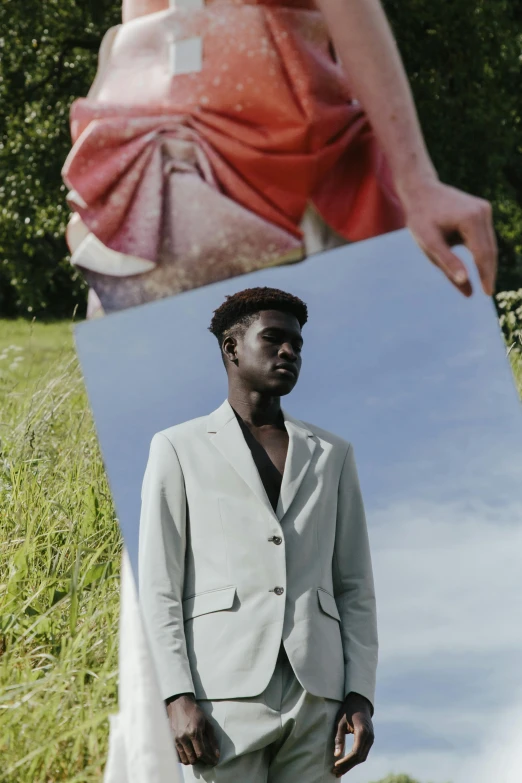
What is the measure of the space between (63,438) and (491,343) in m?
2.05

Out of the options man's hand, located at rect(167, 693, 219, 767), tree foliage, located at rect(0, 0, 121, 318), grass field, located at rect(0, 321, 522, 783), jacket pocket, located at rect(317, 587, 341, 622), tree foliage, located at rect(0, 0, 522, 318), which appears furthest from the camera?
tree foliage, located at rect(0, 0, 121, 318)

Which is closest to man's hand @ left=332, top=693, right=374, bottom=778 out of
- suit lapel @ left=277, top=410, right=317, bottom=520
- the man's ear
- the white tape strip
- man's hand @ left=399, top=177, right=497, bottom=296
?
suit lapel @ left=277, top=410, right=317, bottom=520

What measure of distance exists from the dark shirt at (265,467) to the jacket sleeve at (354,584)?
0.14 meters

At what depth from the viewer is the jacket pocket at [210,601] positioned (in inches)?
Answer: 78.0

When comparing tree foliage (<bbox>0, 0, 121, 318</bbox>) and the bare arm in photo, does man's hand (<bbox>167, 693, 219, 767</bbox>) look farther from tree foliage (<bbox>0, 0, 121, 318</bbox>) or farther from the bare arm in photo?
tree foliage (<bbox>0, 0, 121, 318</bbox>)

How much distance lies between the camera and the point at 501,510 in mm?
2174

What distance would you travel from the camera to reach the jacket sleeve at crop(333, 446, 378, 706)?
6.72ft

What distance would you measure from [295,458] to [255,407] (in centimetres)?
14

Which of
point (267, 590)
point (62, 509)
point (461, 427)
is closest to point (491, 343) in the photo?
point (461, 427)

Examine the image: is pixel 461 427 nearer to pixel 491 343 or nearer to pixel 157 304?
pixel 491 343

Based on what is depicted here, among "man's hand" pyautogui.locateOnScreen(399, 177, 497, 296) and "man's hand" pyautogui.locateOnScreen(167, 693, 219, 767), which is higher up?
"man's hand" pyautogui.locateOnScreen(399, 177, 497, 296)

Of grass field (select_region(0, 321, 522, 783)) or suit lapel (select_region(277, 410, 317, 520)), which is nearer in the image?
suit lapel (select_region(277, 410, 317, 520))

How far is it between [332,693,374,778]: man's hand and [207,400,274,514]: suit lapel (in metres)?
0.43

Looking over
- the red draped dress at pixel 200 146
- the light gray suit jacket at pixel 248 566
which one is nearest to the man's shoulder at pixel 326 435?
the light gray suit jacket at pixel 248 566
